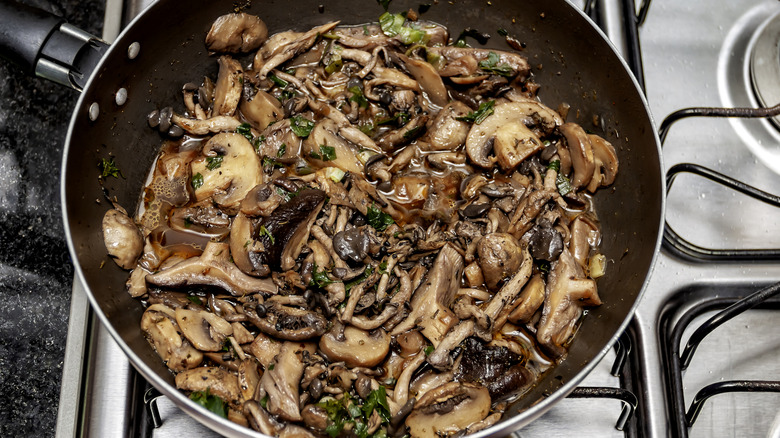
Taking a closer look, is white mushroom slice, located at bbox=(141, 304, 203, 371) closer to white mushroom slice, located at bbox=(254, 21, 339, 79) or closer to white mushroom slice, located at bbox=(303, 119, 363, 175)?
white mushroom slice, located at bbox=(303, 119, 363, 175)

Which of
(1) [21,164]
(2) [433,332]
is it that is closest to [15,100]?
(1) [21,164]

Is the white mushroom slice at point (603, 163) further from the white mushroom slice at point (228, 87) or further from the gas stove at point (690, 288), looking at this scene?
the white mushroom slice at point (228, 87)

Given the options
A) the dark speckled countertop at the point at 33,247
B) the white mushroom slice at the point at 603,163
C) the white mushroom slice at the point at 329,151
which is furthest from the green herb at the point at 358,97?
the dark speckled countertop at the point at 33,247

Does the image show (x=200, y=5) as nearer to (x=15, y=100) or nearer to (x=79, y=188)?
(x=79, y=188)

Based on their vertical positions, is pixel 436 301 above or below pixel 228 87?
below

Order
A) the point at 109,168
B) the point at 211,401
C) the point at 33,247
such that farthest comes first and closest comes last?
the point at 33,247, the point at 109,168, the point at 211,401

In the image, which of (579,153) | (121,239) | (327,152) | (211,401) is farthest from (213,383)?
(579,153)

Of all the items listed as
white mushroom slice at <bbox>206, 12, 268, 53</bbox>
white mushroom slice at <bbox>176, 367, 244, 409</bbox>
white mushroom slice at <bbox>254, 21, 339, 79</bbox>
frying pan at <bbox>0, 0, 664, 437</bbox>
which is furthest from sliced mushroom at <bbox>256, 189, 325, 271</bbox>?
white mushroom slice at <bbox>206, 12, 268, 53</bbox>

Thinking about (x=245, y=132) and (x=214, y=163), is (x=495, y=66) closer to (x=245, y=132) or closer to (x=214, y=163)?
(x=245, y=132)
